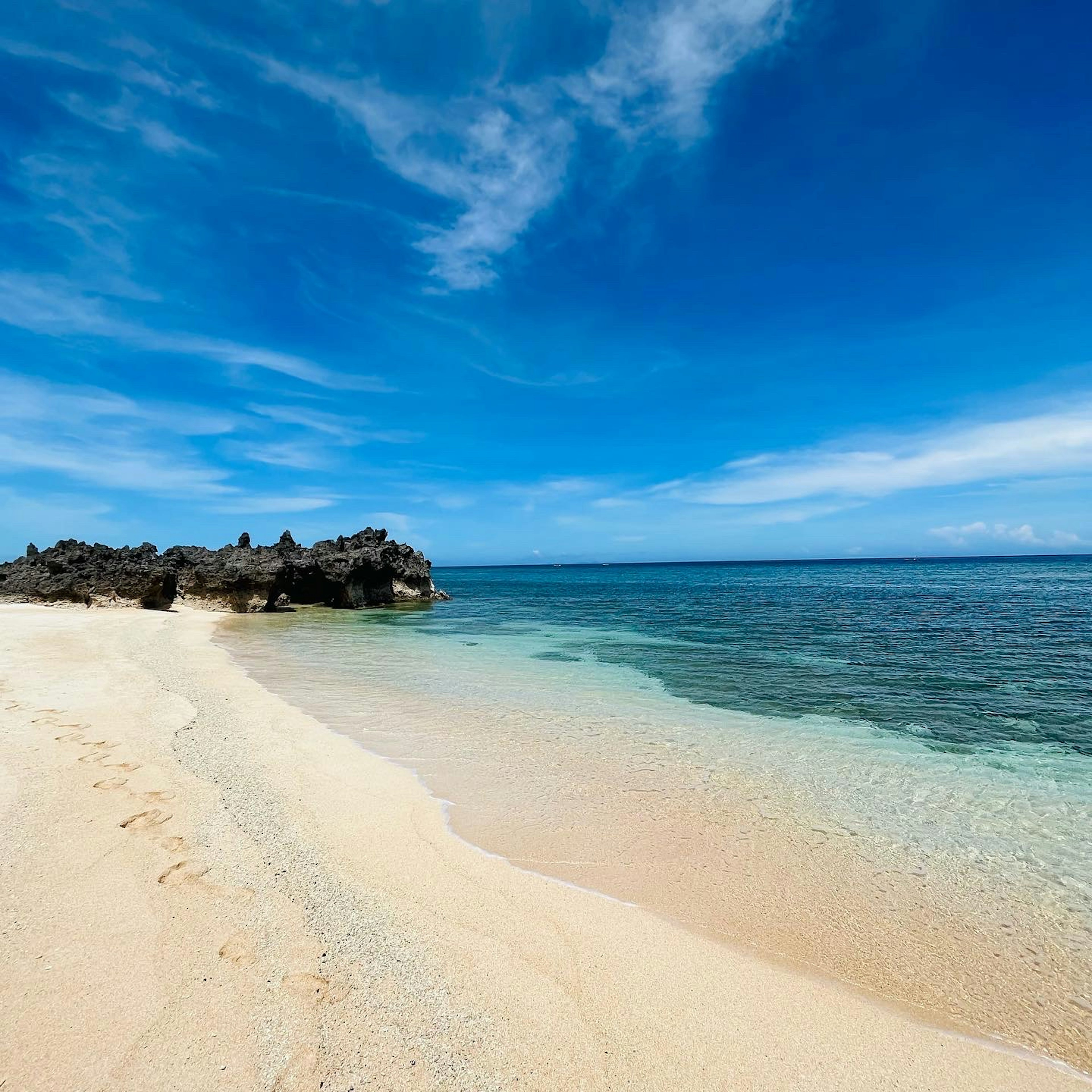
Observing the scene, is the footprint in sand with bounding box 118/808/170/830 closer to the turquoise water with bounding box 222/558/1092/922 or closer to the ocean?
the ocean

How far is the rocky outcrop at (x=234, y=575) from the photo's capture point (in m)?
40.1

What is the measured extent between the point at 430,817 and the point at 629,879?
2816 mm

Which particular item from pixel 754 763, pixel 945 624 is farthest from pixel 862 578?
pixel 754 763

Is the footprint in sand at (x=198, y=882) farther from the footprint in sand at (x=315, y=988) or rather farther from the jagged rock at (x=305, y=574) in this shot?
the jagged rock at (x=305, y=574)

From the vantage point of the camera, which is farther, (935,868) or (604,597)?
(604,597)

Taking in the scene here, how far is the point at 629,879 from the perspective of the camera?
6035mm

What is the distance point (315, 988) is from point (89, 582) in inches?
1902

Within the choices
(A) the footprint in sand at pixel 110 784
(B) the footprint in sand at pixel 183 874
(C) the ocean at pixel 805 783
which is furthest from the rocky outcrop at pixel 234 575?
(B) the footprint in sand at pixel 183 874

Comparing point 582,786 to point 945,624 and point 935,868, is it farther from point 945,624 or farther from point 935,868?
point 945,624

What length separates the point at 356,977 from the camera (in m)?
4.03

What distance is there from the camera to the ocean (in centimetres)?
512

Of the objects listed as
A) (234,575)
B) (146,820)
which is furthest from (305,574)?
(146,820)

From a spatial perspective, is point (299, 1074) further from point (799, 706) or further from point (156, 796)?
point (799, 706)

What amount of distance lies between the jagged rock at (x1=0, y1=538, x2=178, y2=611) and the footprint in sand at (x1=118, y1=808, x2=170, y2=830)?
41.6 meters
